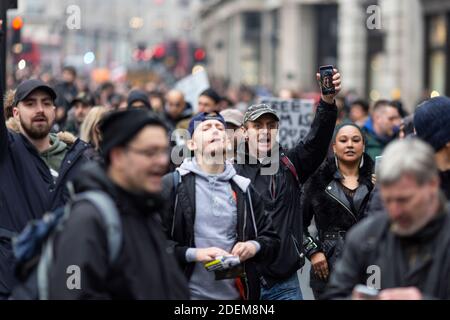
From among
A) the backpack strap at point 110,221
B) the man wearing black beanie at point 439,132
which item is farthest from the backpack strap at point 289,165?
the backpack strap at point 110,221

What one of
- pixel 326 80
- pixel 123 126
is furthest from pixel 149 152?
pixel 326 80

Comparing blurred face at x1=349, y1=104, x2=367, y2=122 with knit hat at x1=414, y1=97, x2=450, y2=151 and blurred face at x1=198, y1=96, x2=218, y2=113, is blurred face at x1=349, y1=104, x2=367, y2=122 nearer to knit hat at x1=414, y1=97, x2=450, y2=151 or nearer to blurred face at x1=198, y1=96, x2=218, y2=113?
blurred face at x1=198, y1=96, x2=218, y2=113

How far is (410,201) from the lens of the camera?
4.19 m

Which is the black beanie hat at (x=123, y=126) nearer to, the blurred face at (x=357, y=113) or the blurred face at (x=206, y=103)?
the blurred face at (x=206, y=103)

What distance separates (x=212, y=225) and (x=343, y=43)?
85.2 ft

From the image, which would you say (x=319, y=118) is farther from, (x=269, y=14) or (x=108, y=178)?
(x=269, y=14)

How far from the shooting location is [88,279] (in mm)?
4281

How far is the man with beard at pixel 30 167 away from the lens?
21.3 ft

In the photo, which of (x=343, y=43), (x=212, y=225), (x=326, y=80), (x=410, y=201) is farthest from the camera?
(x=343, y=43)

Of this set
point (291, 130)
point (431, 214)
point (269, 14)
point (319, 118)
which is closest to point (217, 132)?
point (319, 118)

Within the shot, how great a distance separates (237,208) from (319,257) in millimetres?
1309

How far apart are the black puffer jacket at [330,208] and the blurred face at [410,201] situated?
322cm

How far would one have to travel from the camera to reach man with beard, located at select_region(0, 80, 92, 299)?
6500 mm

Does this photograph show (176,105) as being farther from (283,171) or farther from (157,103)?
(283,171)
